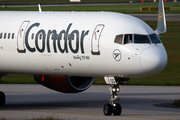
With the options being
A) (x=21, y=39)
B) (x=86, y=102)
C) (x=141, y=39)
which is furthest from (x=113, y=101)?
(x=86, y=102)

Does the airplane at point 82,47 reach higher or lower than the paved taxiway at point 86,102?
higher

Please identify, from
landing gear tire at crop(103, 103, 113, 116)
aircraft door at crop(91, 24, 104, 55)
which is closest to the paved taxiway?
landing gear tire at crop(103, 103, 113, 116)

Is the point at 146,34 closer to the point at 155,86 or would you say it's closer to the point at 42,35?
the point at 42,35

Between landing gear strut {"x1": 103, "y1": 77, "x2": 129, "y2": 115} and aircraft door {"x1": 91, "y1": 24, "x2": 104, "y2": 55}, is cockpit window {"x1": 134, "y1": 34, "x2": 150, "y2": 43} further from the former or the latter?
landing gear strut {"x1": 103, "y1": 77, "x2": 129, "y2": 115}

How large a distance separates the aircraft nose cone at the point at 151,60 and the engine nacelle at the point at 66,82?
5565 millimetres

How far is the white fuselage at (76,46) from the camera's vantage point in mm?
20188

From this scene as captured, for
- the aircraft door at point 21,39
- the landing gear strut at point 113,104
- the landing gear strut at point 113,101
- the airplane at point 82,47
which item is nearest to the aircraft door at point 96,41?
the airplane at point 82,47

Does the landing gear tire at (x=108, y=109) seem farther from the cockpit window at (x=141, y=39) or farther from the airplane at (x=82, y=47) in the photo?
the cockpit window at (x=141, y=39)

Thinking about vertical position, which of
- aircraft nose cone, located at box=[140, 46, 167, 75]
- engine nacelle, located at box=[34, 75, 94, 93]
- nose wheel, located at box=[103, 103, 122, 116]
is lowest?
nose wheel, located at box=[103, 103, 122, 116]

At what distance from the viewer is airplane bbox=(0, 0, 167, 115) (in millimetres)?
20234

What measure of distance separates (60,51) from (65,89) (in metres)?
3.47

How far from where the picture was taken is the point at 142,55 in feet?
64.9

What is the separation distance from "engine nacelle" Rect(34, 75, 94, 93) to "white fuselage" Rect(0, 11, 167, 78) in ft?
6.25

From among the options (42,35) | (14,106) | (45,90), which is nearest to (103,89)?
(45,90)
